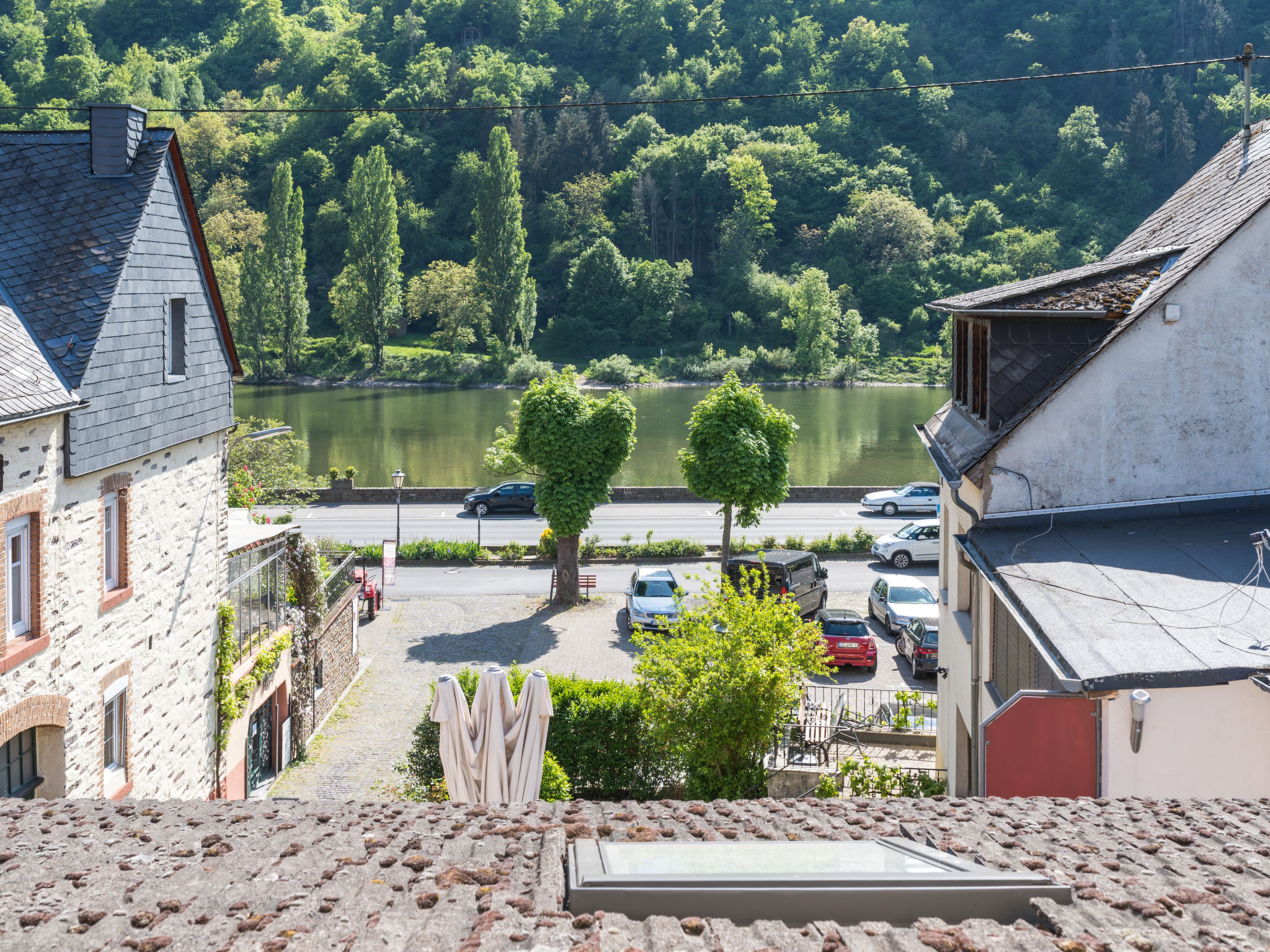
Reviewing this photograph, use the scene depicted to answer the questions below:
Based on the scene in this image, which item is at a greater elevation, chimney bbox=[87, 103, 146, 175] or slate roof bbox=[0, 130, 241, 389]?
chimney bbox=[87, 103, 146, 175]

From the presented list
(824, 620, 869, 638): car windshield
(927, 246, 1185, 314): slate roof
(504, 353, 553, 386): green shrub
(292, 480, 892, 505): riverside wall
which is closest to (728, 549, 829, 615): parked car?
(824, 620, 869, 638): car windshield

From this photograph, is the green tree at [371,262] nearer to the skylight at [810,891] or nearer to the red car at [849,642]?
the red car at [849,642]

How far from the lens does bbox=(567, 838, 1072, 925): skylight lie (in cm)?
371

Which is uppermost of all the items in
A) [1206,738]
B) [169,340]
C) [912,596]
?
[169,340]

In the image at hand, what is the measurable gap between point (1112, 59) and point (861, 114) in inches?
1316

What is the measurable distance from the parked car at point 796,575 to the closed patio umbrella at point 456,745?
1327 centimetres

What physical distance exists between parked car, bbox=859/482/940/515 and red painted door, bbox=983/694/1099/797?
29.9 metres

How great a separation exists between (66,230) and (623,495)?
29048 millimetres

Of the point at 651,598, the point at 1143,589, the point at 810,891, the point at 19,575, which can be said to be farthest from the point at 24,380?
the point at 651,598

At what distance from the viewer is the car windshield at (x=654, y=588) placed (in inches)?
958

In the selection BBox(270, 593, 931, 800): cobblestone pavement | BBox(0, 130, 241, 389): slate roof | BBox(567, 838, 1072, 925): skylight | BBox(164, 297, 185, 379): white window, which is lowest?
BBox(270, 593, 931, 800): cobblestone pavement

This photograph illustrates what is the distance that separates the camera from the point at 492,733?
33.6ft

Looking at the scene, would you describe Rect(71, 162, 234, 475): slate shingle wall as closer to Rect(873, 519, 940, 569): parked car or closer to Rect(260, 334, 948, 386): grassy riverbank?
Rect(873, 519, 940, 569): parked car

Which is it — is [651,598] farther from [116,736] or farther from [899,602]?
[116,736]
